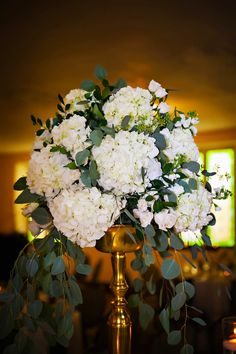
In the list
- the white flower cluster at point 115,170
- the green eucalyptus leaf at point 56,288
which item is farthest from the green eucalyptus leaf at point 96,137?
the green eucalyptus leaf at point 56,288

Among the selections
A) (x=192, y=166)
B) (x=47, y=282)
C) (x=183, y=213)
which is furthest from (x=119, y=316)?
(x=192, y=166)

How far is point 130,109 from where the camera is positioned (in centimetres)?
110

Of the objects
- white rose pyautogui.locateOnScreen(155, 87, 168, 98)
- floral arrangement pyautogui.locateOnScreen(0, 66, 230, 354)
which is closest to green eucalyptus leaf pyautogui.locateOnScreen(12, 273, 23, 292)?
floral arrangement pyautogui.locateOnScreen(0, 66, 230, 354)

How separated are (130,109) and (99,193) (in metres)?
0.20

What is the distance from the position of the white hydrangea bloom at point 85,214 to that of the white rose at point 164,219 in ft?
0.29

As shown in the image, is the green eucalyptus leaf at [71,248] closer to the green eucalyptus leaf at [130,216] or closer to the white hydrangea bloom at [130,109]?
the green eucalyptus leaf at [130,216]

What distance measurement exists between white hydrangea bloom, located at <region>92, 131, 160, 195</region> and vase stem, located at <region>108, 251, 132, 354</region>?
0.19m

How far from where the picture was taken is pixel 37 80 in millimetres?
5055

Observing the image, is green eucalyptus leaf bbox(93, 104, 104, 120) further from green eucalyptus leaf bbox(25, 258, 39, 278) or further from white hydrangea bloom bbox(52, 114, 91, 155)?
green eucalyptus leaf bbox(25, 258, 39, 278)

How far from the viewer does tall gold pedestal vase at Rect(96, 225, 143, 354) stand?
1.11m

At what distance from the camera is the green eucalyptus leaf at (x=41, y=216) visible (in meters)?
1.12

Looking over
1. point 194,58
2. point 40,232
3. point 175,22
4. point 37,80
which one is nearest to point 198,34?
point 175,22

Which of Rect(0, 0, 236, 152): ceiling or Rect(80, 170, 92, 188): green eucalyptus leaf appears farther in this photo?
Rect(0, 0, 236, 152): ceiling

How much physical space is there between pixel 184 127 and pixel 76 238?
386 mm
